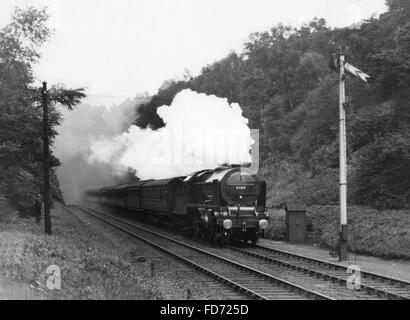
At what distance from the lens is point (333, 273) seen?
14.8m

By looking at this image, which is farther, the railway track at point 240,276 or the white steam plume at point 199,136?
the white steam plume at point 199,136

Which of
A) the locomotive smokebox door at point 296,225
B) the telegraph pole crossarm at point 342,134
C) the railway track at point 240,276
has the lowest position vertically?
the railway track at point 240,276

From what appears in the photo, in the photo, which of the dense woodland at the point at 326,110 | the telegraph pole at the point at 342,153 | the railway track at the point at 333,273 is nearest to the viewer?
the railway track at the point at 333,273

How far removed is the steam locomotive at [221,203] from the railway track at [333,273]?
113 centimetres

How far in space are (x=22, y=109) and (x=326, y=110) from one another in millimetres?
22741

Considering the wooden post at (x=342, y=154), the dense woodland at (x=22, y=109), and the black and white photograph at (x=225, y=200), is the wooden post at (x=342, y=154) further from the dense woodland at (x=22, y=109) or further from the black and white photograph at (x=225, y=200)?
the dense woodland at (x=22, y=109)

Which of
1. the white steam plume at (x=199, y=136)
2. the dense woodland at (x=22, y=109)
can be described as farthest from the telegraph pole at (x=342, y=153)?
the dense woodland at (x=22, y=109)

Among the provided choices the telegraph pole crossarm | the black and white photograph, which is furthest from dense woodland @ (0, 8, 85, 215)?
the telegraph pole crossarm

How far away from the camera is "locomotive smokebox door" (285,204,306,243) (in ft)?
77.0

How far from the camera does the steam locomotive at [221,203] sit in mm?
20609

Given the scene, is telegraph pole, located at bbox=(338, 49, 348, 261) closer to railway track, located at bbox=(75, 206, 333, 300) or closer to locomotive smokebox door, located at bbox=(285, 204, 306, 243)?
railway track, located at bbox=(75, 206, 333, 300)

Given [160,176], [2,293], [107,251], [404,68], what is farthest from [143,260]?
[404,68]

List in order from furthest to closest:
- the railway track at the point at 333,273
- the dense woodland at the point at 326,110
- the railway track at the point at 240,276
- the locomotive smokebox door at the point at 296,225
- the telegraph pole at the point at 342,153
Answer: the dense woodland at the point at 326,110
the locomotive smokebox door at the point at 296,225
the telegraph pole at the point at 342,153
the railway track at the point at 333,273
the railway track at the point at 240,276

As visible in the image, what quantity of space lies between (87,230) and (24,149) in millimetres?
6592
